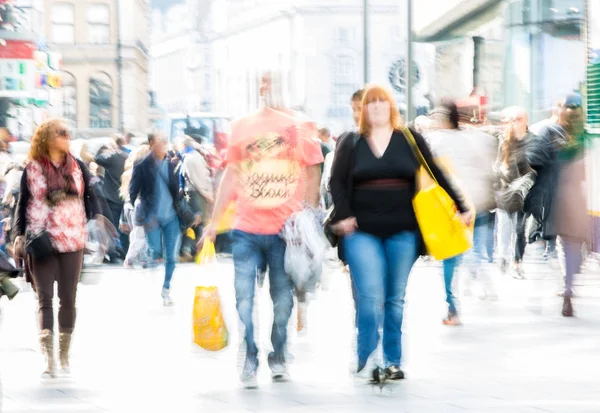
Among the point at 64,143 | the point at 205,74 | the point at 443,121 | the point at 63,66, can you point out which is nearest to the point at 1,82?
the point at 443,121

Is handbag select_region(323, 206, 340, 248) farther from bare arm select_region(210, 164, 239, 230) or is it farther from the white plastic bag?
bare arm select_region(210, 164, 239, 230)

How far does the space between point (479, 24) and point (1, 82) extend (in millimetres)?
9847

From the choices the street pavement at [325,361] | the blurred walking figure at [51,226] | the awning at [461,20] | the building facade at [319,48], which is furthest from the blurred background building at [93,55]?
the blurred walking figure at [51,226]

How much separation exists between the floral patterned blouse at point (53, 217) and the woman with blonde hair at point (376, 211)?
1759 millimetres

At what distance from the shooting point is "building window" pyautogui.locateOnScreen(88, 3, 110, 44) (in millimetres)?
69062

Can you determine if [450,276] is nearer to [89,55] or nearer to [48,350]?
[48,350]

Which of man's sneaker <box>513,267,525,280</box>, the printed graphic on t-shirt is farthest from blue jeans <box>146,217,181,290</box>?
the printed graphic on t-shirt

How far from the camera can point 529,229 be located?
47.1 feet

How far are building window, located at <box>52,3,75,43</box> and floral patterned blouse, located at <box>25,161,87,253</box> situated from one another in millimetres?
60824

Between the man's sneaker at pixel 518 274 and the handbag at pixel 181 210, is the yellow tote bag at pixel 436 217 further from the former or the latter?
the man's sneaker at pixel 518 274

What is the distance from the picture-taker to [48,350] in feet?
29.0

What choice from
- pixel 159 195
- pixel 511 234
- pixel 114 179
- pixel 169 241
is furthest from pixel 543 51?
A: pixel 169 241

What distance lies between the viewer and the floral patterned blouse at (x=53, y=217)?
8875 millimetres

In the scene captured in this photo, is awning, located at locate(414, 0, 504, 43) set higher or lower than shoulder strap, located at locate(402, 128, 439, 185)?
higher
